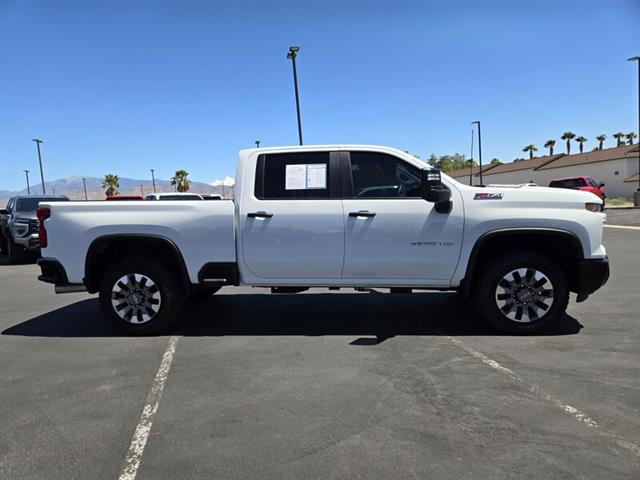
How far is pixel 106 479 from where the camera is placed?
8.64 ft

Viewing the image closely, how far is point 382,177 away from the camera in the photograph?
203 inches

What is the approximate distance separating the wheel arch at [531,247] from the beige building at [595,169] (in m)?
47.8

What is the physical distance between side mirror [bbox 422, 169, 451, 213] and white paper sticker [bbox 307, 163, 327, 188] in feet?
3.48

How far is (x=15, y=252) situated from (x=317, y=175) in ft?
37.7

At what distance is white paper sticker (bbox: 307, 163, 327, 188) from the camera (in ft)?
17.0

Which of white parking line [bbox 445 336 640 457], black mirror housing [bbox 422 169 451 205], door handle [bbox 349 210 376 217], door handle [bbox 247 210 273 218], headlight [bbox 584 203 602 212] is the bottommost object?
white parking line [bbox 445 336 640 457]

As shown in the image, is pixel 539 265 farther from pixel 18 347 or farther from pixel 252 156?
pixel 18 347

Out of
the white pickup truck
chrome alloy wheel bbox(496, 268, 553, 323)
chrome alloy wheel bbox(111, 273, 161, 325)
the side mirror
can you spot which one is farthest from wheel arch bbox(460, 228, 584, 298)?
chrome alloy wheel bbox(111, 273, 161, 325)

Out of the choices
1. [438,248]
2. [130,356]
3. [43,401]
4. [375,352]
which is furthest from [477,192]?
[43,401]

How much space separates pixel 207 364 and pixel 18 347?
2260mm

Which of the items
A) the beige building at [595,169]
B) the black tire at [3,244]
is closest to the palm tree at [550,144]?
the beige building at [595,169]

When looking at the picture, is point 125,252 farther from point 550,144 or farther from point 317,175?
point 550,144

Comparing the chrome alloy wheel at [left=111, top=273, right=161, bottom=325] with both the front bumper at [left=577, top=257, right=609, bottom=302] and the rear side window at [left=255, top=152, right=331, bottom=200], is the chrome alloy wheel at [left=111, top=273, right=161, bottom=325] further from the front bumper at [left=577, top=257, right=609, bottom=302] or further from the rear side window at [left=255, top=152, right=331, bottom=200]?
the front bumper at [left=577, top=257, right=609, bottom=302]

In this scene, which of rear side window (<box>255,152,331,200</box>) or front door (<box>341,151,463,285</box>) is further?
rear side window (<box>255,152,331,200</box>)
